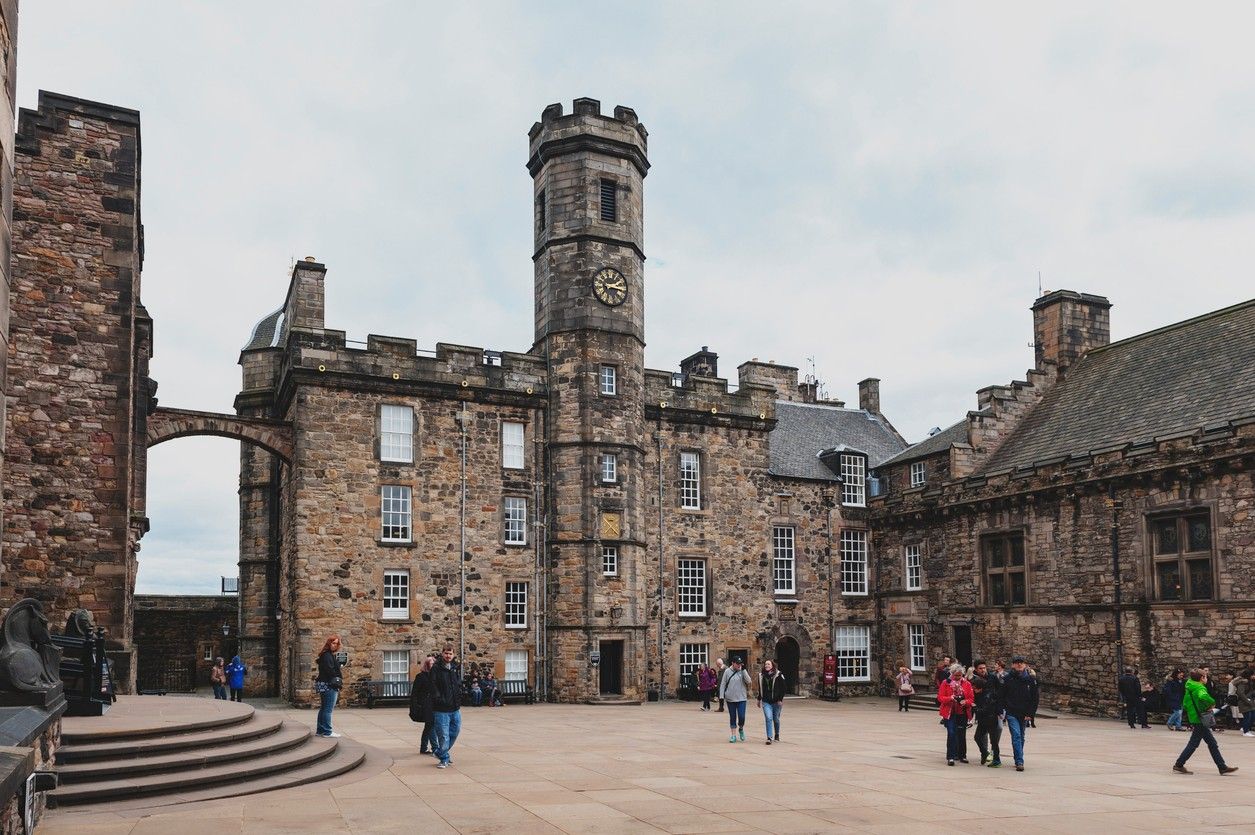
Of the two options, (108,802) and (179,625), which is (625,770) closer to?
(108,802)

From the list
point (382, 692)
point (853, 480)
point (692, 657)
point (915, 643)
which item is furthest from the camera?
point (853, 480)

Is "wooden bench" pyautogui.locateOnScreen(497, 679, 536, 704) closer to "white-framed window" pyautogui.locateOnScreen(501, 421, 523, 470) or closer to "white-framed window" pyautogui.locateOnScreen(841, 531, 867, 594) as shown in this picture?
"white-framed window" pyautogui.locateOnScreen(501, 421, 523, 470)

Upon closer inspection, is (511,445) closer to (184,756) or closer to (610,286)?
(610,286)

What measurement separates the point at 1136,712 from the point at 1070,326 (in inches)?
534

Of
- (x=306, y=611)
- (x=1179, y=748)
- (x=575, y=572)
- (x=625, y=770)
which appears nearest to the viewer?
(x=625, y=770)

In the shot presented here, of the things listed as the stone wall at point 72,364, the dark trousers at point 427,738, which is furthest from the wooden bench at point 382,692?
the dark trousers at point 427,738

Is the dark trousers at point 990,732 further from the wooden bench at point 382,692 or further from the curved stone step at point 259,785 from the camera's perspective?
the wooden bench at point 382,692

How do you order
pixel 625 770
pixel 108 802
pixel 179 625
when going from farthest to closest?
pixel 179 625 → pixel 625 770 → pixel 108 802

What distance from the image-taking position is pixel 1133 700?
75.4ft

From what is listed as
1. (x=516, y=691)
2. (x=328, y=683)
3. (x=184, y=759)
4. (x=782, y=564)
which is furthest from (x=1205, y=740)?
(x=782, y=564)

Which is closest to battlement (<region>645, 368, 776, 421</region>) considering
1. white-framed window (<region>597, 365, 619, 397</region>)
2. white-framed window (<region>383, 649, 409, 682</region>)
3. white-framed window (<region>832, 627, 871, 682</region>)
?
white-framed window (<region>597, 365, 619, 397</region>)

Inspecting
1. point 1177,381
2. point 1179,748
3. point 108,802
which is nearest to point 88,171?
point 108,802

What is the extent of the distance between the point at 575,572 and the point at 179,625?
1504 cm

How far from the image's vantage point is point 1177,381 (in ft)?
89.4
